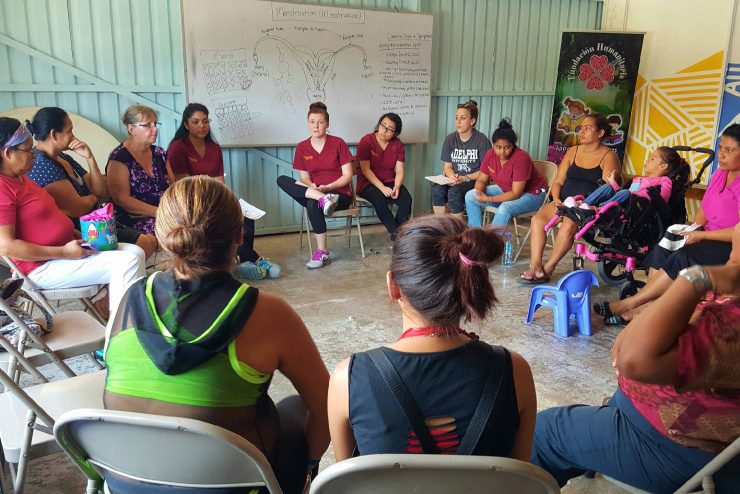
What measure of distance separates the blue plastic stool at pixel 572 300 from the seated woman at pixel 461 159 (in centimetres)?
190

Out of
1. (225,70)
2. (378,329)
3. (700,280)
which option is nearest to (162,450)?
(700,280)

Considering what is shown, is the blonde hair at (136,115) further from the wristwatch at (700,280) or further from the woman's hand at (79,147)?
the wristwatch at (700,280)

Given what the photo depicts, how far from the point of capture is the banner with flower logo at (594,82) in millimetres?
6125

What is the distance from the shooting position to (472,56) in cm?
608

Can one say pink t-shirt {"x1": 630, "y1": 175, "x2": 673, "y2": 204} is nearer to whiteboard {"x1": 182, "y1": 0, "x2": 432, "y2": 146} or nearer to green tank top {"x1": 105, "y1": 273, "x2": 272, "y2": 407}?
whiteboard {"x1": 182, "y1": 0, "x2": 432, "y2": 146}

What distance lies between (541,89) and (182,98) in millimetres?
3878

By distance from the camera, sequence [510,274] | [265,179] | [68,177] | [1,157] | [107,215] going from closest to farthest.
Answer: [1,157] < [107,215] < [68,177] < [510,274] < [265,179]

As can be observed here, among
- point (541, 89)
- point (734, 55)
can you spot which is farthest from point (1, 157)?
point (734, 55)

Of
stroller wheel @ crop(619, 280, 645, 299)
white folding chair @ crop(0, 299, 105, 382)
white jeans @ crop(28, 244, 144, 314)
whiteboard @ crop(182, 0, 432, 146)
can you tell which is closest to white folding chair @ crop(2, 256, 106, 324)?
white jeans @ crop(28, 244, 144, 314)

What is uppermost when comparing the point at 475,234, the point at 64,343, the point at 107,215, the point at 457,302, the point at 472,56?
the point at 472,56

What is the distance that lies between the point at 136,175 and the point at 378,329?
1.73m

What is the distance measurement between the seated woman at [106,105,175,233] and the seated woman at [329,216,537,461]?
9.14 ft

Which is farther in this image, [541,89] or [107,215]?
[541,89]

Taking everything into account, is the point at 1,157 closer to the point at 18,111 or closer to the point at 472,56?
the point at 18,111
